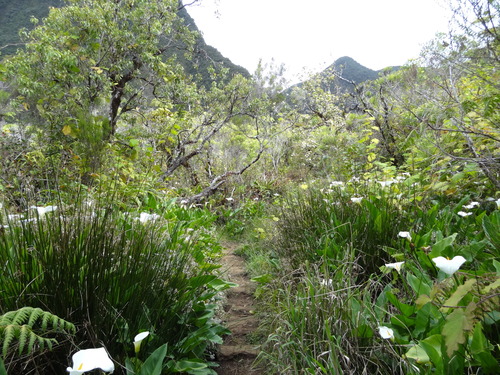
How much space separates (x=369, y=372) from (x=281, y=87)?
24.6 metres

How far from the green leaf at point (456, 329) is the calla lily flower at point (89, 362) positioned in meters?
0.93

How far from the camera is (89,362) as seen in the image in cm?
88

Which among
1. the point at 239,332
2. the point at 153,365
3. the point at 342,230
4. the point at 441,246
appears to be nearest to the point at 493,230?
the point at 441,246

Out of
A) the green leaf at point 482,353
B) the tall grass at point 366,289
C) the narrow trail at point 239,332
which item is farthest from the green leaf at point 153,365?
the green leaf at point 482,353

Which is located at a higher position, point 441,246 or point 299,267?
point 441,246

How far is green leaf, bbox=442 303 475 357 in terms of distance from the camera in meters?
0.84

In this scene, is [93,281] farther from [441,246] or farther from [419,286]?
[441,246]

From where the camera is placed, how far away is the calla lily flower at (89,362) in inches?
33.4

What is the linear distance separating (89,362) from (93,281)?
0.54m

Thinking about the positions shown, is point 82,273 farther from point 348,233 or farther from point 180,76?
point 180,76

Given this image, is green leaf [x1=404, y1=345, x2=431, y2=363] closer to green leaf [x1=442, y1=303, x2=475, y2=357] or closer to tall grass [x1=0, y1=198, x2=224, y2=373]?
green leaf [x1=442, y1=303, x2=475, y2=357]

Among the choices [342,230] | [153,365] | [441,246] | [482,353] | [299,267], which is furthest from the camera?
[342,230]

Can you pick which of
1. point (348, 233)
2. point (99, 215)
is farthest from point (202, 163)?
point (99, 215)

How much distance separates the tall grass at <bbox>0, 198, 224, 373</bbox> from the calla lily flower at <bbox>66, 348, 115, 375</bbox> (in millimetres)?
262
